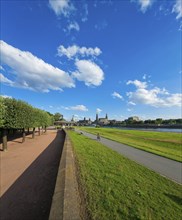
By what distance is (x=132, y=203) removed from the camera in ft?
17.7

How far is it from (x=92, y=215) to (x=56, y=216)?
1.26 metres

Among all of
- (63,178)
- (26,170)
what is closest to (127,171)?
(63,178)

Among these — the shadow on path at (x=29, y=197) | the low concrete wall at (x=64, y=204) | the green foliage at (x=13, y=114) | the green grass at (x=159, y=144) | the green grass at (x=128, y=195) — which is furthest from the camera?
the green foliage at (x=13, y=114)

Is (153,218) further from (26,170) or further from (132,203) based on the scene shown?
(26,170)

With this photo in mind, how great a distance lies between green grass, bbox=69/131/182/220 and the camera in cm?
479

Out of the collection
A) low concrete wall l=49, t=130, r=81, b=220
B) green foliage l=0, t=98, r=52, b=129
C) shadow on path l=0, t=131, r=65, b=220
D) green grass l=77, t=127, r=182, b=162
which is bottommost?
shadow on path l=0, t=131, r=65, b=220

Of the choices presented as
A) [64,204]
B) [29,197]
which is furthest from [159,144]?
[64,204]

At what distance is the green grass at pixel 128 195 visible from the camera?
479 cm

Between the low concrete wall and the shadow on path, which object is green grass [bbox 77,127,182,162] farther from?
the low concrete wall

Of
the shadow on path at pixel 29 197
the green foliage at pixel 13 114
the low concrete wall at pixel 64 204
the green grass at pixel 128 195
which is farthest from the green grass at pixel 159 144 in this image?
the green foliage at pixel 13 114

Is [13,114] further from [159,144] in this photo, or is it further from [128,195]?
[159,144]

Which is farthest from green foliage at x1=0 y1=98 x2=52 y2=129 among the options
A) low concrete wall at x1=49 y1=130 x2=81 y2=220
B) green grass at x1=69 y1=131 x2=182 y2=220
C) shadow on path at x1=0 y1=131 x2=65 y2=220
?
low concrete wall at x1=49 y1=130 x2=81 y2=220

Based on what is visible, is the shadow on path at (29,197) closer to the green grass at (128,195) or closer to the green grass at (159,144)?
the green grass at (128,195)

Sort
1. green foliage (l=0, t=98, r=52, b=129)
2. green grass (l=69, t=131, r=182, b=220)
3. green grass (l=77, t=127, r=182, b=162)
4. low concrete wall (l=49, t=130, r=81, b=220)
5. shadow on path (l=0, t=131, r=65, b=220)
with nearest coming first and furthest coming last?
low concrete wall (l=49, t=130, r=81, b=220) < green grass (l=69, t=131, r=182, b=220) < shadow on path (l=0, t=131, r=65, b=220) < green grass (l=77, t=127, r=182, b=162) < green foliage (l=0, t=98, r=52, b=129)
